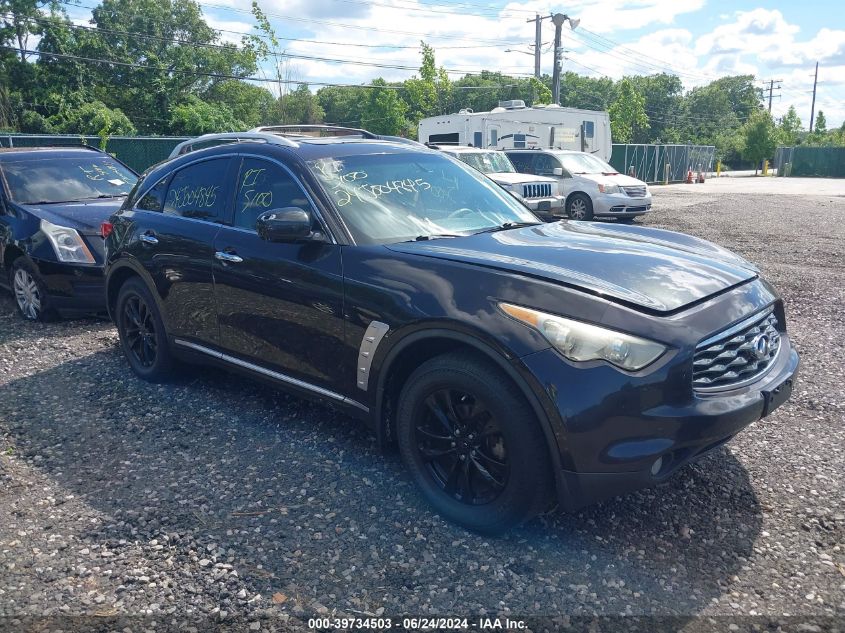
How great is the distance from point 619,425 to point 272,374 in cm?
219

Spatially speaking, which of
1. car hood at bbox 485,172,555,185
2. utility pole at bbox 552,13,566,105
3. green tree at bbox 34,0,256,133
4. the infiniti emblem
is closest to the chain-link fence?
utility pole at bbox 552,13,566,105

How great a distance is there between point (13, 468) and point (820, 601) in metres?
4.09

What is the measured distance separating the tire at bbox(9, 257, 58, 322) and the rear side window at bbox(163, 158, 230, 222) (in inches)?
114

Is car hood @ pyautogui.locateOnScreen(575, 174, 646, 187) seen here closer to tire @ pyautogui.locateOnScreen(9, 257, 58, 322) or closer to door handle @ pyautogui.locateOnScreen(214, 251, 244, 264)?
tire @ pyautogui.locateOnScreen(9, 257, 58, 322)

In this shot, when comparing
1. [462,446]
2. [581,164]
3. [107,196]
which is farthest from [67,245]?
[581,164]

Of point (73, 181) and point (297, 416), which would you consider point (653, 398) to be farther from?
point (73, 181)

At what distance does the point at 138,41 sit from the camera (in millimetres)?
49250

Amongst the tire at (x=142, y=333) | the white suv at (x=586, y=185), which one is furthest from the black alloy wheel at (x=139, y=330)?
the white suv at (x=586, y=185)

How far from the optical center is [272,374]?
4.20 metres

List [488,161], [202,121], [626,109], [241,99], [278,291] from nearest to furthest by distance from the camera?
Answer: [278,291], [488,161], [202,121], [626,109], [241,99]

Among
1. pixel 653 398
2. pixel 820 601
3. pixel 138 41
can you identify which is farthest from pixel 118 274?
pixel 138 41

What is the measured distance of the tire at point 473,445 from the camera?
9.63 ft

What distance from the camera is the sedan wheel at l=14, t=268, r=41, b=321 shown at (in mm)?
7256

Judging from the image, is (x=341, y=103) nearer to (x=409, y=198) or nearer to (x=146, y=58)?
(x=146, y=58)
